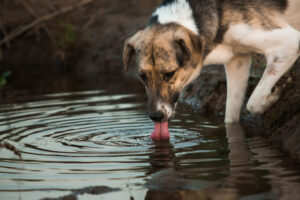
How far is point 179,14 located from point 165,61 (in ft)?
2.04

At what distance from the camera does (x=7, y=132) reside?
5.77 meters

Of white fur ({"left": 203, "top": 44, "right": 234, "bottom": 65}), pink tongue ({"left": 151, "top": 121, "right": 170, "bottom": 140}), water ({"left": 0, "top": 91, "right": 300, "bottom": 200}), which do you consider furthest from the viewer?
white fur ({"left": 203, "top": 44, "right": 234, "bottom": 65})

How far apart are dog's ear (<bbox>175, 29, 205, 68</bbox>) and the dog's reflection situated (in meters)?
0.77

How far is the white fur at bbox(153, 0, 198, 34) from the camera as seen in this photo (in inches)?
195

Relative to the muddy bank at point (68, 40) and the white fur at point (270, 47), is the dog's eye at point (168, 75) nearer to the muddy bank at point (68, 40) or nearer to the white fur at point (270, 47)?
the white fur at point (270, 47)

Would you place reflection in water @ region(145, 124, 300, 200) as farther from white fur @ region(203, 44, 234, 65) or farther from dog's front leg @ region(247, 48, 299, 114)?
white fur @ region(203, 44, 234, 65)

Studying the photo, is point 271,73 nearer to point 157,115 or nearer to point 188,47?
point 188,47

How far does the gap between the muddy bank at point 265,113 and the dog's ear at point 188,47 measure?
96 centimetres

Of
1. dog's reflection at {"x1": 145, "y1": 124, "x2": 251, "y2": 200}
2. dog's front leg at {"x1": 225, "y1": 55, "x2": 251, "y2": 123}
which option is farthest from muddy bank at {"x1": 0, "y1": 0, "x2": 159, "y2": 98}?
dog's reflection at {"x1": 145, "y1": 124, "x2": 251, "y2": 200}

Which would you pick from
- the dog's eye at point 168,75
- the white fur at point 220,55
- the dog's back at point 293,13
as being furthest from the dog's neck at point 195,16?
the dog's back at point 293,13

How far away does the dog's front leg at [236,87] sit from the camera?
568 centimetres

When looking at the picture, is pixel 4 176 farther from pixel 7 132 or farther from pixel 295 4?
pixel 295 4

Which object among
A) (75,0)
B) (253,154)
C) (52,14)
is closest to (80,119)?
(253,154)

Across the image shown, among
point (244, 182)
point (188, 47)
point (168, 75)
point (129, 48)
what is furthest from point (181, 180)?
point (129, 48)
